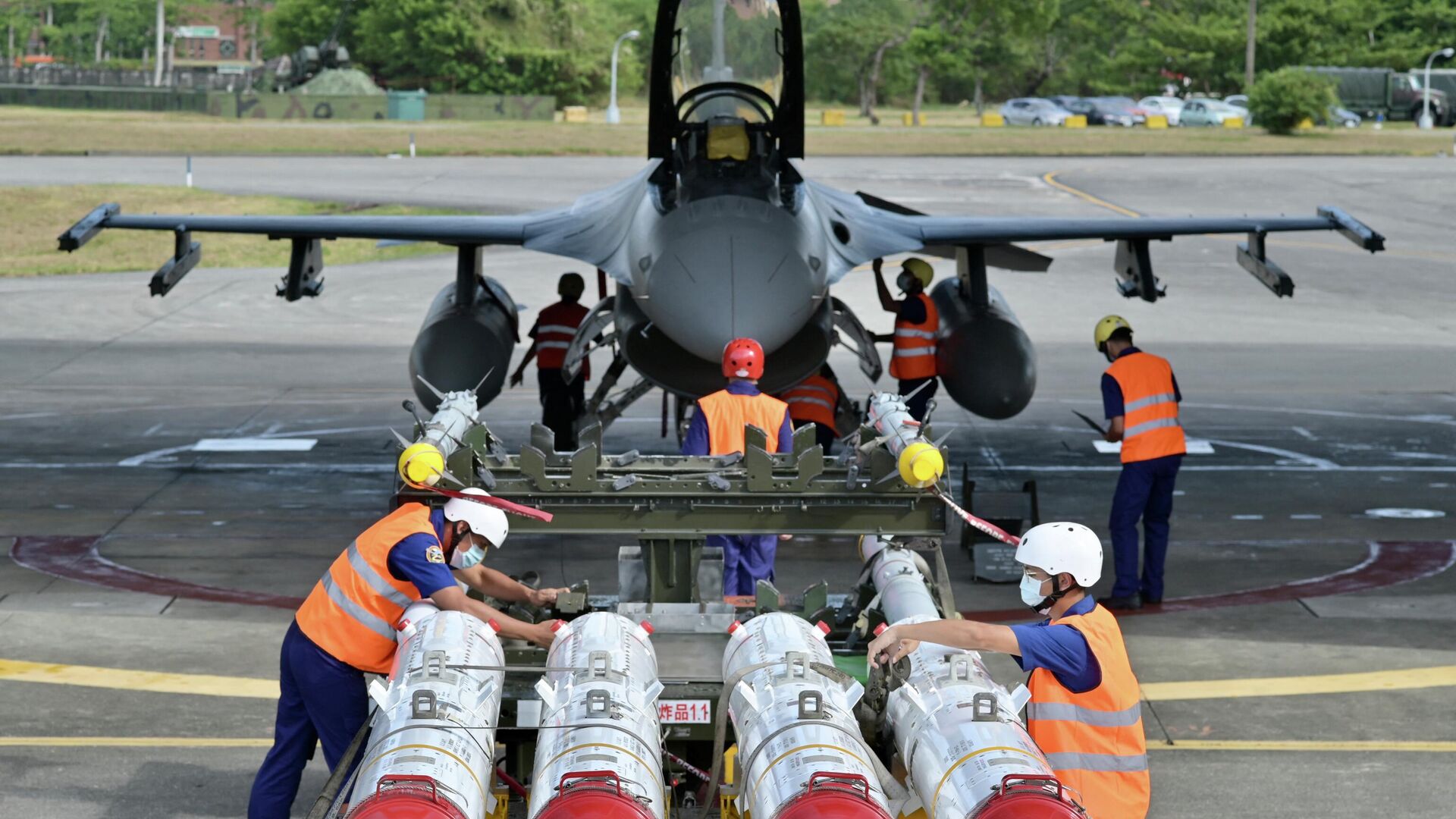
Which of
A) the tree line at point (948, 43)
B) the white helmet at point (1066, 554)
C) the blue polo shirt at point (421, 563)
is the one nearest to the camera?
the white helmet at point (1066, 554)

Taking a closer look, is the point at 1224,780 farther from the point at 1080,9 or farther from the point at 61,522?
the point at 1080,9

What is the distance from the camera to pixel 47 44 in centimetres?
14562

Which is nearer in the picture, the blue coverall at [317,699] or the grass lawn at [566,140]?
the blue coverall at [317,699]

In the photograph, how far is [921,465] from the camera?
7.52m

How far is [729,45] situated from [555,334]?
15.9 ft

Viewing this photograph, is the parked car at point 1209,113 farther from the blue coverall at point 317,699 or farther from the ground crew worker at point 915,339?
the blue coverall at point 317,699

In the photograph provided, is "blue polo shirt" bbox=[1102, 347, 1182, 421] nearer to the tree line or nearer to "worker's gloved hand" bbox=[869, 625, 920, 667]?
"worker's gloved hand" bbox=[869, 625, 920, 667]

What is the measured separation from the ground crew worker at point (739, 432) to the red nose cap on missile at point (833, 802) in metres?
4.69

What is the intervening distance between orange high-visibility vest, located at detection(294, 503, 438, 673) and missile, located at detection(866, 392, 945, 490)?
2.16 m

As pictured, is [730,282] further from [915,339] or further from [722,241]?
[915,339]

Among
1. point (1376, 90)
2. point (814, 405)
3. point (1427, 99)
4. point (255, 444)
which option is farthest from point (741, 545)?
point (1376, 90)

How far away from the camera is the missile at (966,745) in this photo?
4.97 meters

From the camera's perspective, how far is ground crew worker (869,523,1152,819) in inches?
223

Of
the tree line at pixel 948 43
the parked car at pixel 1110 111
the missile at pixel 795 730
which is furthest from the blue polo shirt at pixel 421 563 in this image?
the parked car at pixel 1110 111
